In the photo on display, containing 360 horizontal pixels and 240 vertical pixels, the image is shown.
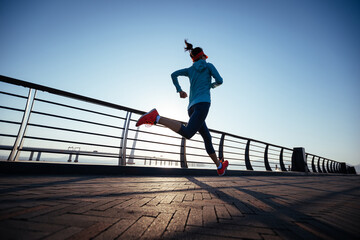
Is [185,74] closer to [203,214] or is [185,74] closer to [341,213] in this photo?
[203,214]

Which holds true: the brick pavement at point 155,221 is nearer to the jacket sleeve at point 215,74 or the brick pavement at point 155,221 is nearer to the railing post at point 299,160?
the jacket sleeve at point 215,74

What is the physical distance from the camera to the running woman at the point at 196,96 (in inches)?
98.2

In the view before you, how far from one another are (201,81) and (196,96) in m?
0.29

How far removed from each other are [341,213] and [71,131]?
3.84m

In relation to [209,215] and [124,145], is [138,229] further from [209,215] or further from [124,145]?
[124,145]

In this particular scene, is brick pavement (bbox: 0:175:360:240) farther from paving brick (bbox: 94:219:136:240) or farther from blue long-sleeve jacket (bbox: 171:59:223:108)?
blue long-sleeve jacket (bbox: 171:59:223:108)

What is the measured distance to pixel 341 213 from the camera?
1338 mm

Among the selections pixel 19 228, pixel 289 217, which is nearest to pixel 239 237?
pixel 289 217

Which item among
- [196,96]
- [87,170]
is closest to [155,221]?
[196,96]

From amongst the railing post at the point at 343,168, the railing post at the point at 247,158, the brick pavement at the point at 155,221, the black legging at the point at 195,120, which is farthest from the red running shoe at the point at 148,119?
the railing post at the point at 343,168

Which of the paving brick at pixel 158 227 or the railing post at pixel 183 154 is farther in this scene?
the railing post at pixel 183 154

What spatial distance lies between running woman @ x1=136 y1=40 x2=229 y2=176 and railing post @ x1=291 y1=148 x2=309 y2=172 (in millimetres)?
8116

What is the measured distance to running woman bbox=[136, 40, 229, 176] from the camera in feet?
8.18

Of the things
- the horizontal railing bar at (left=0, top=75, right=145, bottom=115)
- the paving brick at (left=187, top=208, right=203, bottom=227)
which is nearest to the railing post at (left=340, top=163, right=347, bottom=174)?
the horizontal railing bar at (left=0, top=75, right=145, bottom=115)
